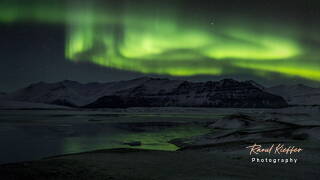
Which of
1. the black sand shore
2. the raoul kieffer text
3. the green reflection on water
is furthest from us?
the green reflection on water

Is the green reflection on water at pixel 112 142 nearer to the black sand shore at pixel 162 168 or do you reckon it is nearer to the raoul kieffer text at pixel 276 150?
the raoul kieffer text at pixel 276 150

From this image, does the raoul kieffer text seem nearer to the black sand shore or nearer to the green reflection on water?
the black sand shore

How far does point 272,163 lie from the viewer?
77.1ft

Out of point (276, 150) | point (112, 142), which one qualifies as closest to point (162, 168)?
point (276, 150)

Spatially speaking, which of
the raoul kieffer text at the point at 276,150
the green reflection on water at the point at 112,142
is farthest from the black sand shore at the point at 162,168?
the green reflection on water at the point at 112,142

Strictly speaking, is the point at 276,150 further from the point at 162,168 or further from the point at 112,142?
the point at 112,142

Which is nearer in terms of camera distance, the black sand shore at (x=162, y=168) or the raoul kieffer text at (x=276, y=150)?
the black sand shore at (x=162, y=168)

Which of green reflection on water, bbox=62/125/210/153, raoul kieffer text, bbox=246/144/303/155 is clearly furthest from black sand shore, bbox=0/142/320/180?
green reflection on water, bbox=62/125/210/153

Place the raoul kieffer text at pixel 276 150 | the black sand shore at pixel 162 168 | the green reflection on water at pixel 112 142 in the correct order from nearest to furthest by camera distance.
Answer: the black sand shore at pixel 162 168 < the raoul kieffer text at pixel 276 150 < the green reflection on water at pixel 112 142

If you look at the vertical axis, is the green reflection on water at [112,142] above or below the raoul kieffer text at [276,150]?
below

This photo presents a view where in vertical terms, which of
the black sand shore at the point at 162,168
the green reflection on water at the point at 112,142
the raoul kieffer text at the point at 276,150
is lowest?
the green reflection on water at the point at 112,142

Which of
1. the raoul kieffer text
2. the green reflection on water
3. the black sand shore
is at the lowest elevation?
the green reflection on water

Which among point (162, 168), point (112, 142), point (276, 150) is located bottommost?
point (112, 142)

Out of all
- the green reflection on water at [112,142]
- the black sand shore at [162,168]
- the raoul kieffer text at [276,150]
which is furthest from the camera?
the green reflection on water at [112,142]
